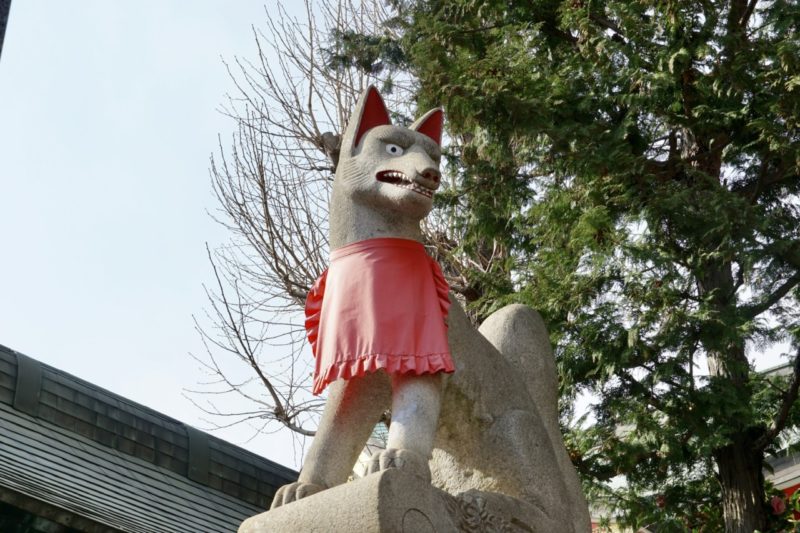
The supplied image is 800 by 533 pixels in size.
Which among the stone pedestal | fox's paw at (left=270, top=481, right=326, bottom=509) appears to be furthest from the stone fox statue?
the stone pedestal

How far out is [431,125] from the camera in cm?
559

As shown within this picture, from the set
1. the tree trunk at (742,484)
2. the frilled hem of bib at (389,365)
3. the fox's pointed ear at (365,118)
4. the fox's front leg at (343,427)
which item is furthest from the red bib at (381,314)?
the tree trunk at (742,484)

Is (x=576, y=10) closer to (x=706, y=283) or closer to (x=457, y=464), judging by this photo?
(x=706, y=283)

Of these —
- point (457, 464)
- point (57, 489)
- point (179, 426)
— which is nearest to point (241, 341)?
point (179, 426)

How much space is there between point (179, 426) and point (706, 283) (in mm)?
5001

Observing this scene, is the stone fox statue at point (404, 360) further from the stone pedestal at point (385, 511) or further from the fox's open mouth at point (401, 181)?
the stone pedestal at point (385, 511)

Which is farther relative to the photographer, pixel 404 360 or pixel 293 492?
pixel 404 360

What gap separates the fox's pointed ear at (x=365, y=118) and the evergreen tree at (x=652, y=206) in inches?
158

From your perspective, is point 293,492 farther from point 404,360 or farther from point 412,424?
point 404,360

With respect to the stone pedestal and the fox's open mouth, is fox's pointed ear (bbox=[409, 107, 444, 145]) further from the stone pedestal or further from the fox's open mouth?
the stone pedestal

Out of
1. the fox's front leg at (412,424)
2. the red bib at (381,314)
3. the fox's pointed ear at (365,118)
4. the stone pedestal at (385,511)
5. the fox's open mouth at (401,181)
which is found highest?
the fox's pointed ear at (365,118)

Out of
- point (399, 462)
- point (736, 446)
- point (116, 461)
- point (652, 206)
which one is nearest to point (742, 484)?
point (736, 446)

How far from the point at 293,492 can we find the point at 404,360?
0.67 metres

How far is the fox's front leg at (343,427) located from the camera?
4.93 meters
